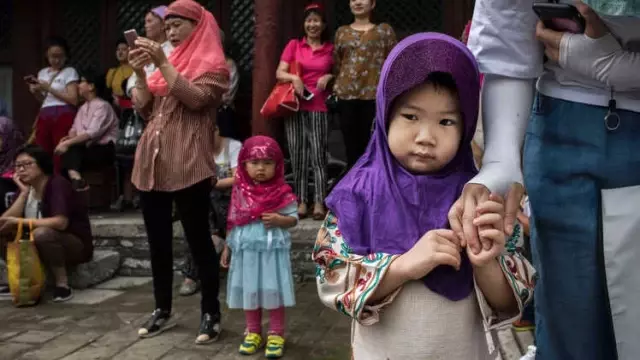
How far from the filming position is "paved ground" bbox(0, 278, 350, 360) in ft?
14.1

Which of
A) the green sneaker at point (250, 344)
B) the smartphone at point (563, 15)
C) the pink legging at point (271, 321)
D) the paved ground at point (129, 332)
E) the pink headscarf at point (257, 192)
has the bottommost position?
the paved ground at point (129, 332)

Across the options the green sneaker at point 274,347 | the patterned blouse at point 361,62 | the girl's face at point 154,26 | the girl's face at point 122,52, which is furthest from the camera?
the girl's face at point 122,52

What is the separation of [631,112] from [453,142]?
0.42 meters

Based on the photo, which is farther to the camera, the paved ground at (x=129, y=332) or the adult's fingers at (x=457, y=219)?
the paved ground at (x=129, y=332)

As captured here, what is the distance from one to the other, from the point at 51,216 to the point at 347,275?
456cm

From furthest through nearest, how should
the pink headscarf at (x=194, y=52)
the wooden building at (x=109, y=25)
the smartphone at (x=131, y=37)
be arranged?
1. the wooden building at (x=109, y=25)
2. the pink headscarf at (x=194, y=52)
3. the smartphone at (x=131, y=37)

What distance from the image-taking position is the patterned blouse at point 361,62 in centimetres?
594

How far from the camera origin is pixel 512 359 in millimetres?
3764

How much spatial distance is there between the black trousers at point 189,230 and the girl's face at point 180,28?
0.83 m

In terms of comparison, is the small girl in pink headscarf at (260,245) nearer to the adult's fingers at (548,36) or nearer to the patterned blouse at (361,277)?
the patterned blouse at (361,277)

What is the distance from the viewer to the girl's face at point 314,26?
20.2 feet

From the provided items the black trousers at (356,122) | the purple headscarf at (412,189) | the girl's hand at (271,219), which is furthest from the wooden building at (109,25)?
the purple headscarf at (412,189)

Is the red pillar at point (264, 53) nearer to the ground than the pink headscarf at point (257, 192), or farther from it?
farther from it

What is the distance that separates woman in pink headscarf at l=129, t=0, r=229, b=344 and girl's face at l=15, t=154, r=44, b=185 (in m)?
1.97
